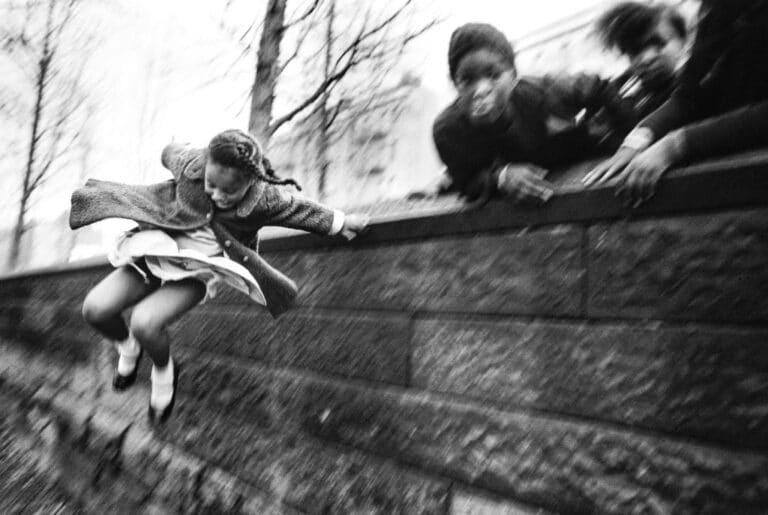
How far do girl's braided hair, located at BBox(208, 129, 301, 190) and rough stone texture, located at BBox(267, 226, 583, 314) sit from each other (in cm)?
68

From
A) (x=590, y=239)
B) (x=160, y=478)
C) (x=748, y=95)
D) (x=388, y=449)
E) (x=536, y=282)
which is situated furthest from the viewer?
(x=160, y=478)

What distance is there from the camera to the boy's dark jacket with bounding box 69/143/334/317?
2.39 metres

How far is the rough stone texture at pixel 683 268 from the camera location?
5.02 ft

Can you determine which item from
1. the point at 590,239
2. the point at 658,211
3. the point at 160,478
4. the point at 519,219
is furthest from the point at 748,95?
the point at 160,478

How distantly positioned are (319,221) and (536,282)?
107cm

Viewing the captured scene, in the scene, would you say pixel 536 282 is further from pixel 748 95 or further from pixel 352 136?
pixel 352 136

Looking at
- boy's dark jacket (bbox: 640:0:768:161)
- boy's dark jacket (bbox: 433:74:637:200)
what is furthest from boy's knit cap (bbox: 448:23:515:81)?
boy's dark jacket (bbox: 640:0:768:161)

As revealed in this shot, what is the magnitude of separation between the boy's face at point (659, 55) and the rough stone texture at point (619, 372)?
97cm

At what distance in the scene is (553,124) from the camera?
2.15 metres

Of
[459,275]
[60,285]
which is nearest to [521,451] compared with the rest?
[459,275]

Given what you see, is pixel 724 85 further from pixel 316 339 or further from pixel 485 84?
pixel 316 339

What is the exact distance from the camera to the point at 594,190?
1.88m

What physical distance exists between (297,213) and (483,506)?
4.86ft

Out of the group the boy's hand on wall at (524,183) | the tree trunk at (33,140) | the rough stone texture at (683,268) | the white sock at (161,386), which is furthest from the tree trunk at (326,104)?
the tree trunk at (33,140)
